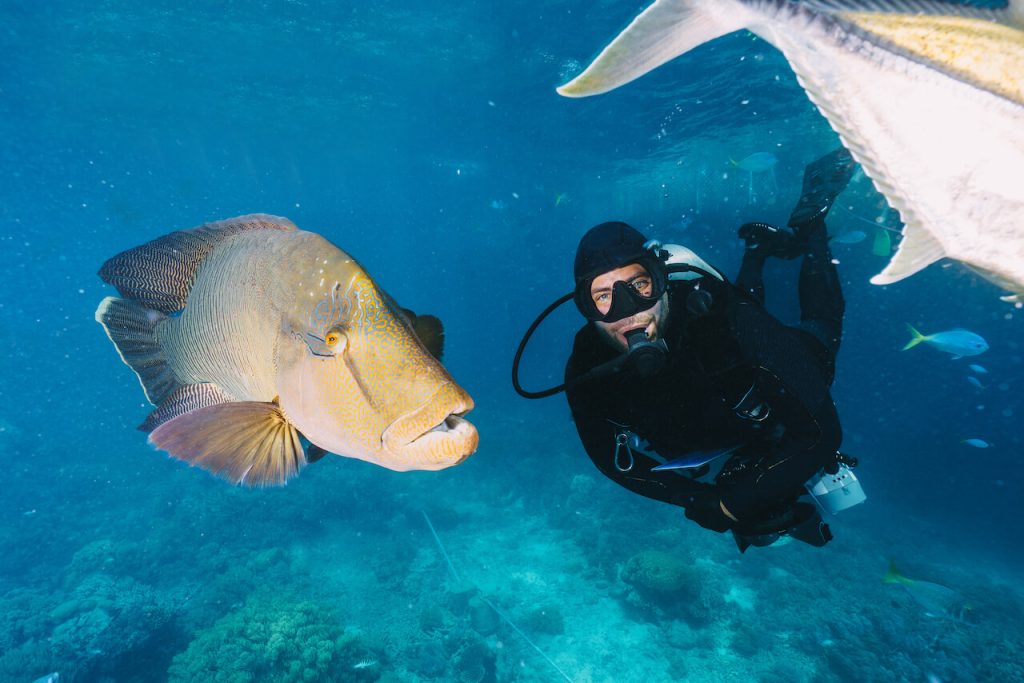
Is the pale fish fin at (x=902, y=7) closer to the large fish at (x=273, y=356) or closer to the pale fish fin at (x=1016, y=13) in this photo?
the pale fish fin at (x=1016, y=13)

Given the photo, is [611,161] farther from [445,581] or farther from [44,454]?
[44,454]

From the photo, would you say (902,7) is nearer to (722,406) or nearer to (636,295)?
(636,295)

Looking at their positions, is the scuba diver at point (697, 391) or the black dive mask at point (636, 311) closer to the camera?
the black dive mask at point (636, 311)

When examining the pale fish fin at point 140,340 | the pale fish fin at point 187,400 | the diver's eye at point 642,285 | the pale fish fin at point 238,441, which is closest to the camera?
the pale fish fin at point 238,441

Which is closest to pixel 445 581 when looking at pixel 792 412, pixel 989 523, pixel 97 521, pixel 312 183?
pixel 792 412

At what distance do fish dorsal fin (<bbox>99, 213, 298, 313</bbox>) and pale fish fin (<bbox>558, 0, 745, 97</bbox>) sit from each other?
1119 mm

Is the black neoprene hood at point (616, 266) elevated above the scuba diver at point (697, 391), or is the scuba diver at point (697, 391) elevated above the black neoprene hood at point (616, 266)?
the black neoprene hood at point (616, 266)

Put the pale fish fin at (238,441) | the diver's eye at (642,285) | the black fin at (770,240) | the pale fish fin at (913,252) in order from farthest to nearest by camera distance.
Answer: the black fin at (770,240)
the diver's eye at (642,285)
the pale fish fin at (238,441)
the pale fish fin at (913,252)

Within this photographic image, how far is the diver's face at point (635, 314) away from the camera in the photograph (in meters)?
2.99

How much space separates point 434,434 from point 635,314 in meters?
2.24

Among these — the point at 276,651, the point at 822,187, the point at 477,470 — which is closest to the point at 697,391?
the point at 822,187

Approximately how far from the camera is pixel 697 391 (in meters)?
3.34

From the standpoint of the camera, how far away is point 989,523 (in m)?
17.1

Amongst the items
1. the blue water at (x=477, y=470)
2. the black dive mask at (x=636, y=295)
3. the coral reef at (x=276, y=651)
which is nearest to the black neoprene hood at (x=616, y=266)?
the black dive mask at (x=636, y=295)
